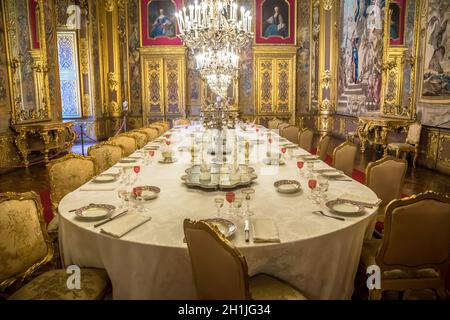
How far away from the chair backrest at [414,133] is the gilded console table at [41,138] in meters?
8.04

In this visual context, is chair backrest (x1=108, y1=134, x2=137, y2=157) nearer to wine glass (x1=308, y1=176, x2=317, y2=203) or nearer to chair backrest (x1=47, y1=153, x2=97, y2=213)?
chair backrest (x1=47, y1=153, x2=97, y2=213)

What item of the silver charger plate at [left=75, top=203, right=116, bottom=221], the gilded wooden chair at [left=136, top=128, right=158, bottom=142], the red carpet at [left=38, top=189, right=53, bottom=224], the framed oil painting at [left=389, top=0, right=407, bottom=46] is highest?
the framed oil painting at [left=389, top=0, right=407, bottom=46]

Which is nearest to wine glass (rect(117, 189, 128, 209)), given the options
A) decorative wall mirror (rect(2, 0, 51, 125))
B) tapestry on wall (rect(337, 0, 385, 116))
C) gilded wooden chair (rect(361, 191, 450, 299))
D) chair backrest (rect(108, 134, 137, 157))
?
gilded wooden chair (rect(361, 191, 450, 299))

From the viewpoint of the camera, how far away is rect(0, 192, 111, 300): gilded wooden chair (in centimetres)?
215

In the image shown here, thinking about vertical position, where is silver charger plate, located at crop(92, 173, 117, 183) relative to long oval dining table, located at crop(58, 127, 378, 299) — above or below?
above

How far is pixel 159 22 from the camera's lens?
40.2ft

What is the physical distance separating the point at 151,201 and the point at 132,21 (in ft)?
35.8

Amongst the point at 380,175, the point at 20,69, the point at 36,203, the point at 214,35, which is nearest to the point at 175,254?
the point at 36,203

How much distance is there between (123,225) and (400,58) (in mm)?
8587

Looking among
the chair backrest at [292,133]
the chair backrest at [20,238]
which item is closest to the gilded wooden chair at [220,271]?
the chair backrest at [20,238]

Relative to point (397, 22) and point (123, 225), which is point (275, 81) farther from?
point (123, 225)

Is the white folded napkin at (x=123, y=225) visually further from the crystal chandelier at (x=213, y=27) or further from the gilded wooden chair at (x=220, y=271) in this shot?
the crystal chandelier at (x=213, y=27)

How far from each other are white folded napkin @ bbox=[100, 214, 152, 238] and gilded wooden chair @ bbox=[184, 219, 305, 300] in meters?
0.53

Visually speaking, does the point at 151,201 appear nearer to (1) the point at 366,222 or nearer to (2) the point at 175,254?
(2) the point at 175,254
